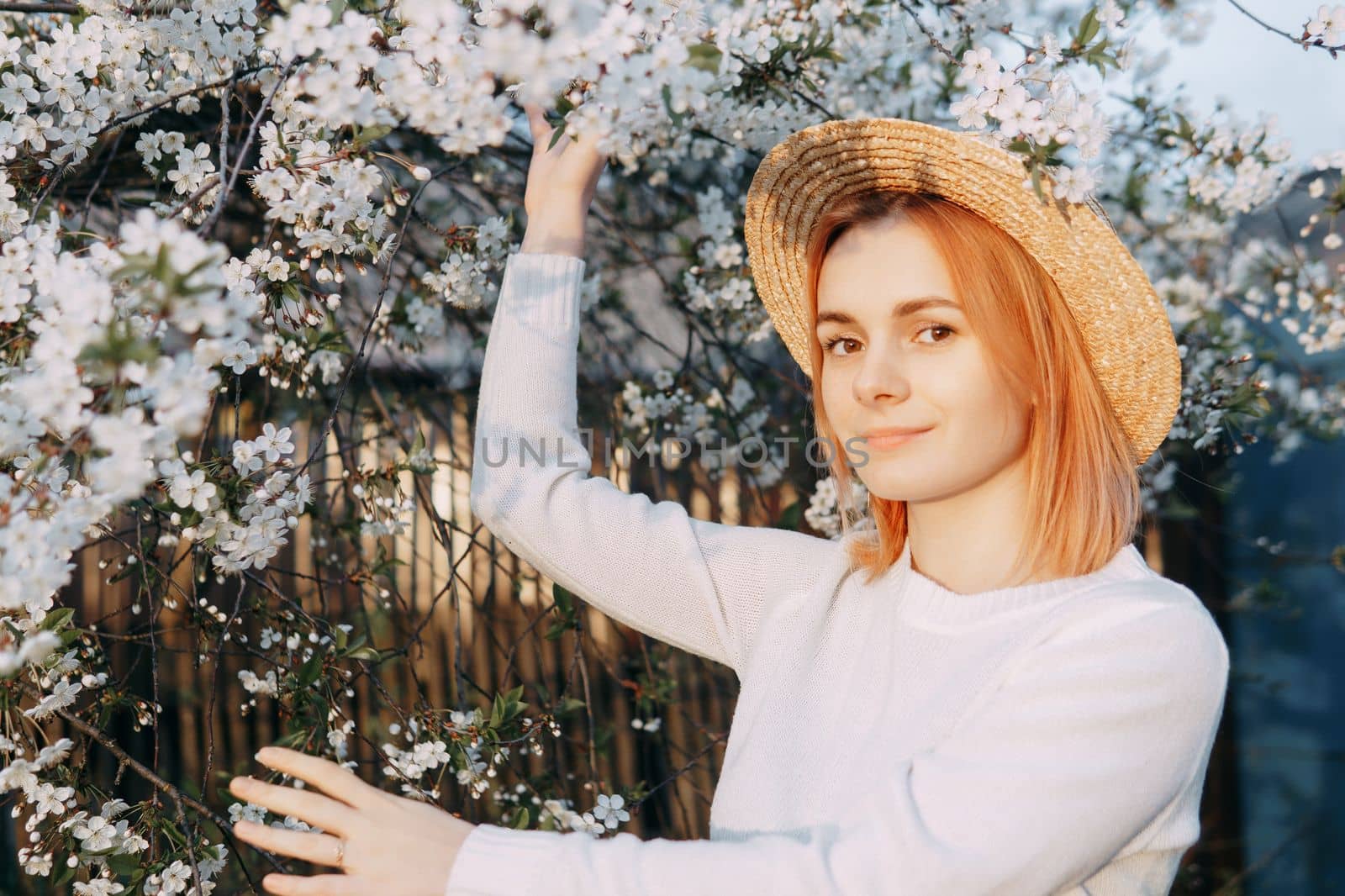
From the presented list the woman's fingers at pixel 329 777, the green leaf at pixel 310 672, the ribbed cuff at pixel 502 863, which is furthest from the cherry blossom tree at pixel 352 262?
the ribbed cuff at pixel 502 863

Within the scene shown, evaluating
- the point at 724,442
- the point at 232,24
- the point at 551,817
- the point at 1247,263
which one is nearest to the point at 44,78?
the point at 232,24

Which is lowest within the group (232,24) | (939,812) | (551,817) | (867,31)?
(551,817)

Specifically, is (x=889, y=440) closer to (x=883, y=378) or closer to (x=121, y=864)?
(x=883, y=378)

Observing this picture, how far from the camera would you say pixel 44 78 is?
4.25 feet

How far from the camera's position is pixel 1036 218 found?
123 cm

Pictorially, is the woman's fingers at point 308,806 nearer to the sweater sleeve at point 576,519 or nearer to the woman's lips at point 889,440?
the sweater sleeve at point 576,519

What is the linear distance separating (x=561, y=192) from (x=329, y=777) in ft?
2.22

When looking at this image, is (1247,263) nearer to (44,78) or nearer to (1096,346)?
(1096,346)

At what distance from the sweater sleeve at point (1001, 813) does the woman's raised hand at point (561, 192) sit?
25.8 inches

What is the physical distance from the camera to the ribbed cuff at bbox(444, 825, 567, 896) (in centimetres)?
94

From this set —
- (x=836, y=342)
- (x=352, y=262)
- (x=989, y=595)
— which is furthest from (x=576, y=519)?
(x=352, y=262)

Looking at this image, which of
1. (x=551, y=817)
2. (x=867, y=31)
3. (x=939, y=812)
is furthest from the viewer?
(x=867, y=31)

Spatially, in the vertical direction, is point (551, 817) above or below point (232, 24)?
below

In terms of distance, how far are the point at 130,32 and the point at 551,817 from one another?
120cm
